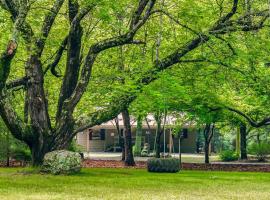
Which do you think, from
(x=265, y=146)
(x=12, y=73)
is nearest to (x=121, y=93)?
(x=12, y=73)

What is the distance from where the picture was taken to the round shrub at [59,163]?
72.4 ft

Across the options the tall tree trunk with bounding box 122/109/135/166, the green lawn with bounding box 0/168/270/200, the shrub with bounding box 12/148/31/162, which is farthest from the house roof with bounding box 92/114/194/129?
the green lawn with bounding box 0/168/270/200

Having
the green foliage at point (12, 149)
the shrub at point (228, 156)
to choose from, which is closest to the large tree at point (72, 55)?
the green foliage at point (12, 149)

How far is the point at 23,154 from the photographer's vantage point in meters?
30.7

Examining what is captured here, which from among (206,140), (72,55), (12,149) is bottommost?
(12,149)

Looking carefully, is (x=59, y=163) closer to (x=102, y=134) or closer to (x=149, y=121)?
(x=149, y=121)

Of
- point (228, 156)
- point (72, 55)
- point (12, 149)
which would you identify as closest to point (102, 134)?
point (228, 156)

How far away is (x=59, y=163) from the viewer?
22.2 metres

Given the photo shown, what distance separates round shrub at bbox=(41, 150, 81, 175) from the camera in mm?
22078

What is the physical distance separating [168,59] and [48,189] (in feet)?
34.0

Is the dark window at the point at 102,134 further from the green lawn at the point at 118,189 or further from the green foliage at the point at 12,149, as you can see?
the green lawn at the point at 118,189

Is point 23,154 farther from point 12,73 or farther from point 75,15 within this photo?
point 75,15

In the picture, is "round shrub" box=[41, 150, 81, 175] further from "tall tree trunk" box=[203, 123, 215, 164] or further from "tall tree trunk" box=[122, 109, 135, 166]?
"tall tree trunk" box=[203, 123, 215, 164]

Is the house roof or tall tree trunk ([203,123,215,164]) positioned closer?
tall tree trunk ([203,123,215,164])
